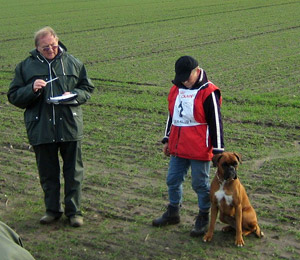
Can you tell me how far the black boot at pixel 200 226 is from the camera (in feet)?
21.7

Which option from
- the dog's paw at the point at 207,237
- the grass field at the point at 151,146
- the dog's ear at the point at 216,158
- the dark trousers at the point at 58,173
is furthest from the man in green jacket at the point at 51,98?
the dog's ear at the point at 216,158

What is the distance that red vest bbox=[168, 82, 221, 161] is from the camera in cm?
636

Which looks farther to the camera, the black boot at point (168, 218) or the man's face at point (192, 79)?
the black boot at point (168, 218)

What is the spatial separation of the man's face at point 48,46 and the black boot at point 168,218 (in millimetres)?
2161

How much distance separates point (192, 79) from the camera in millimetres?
6328

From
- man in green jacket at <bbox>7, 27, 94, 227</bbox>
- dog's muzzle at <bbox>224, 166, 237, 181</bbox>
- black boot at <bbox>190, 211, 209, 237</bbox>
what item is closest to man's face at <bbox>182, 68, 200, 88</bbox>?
dog's muzzle at <bbox>224, 166, 237, 181</bbox>

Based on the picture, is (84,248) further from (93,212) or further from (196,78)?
(196,78)

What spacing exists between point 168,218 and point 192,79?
165 centimetres

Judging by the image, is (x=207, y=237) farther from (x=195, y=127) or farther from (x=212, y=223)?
(x=195, y=127)

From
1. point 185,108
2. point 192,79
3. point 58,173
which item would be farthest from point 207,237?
point 58,173

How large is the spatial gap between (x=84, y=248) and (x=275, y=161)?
143 inches

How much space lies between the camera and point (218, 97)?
6.42 metres

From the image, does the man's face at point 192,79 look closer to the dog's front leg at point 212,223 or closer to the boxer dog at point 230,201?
the boxer dog at point 230,201

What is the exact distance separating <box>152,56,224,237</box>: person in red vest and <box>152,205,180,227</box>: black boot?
1.10ft
